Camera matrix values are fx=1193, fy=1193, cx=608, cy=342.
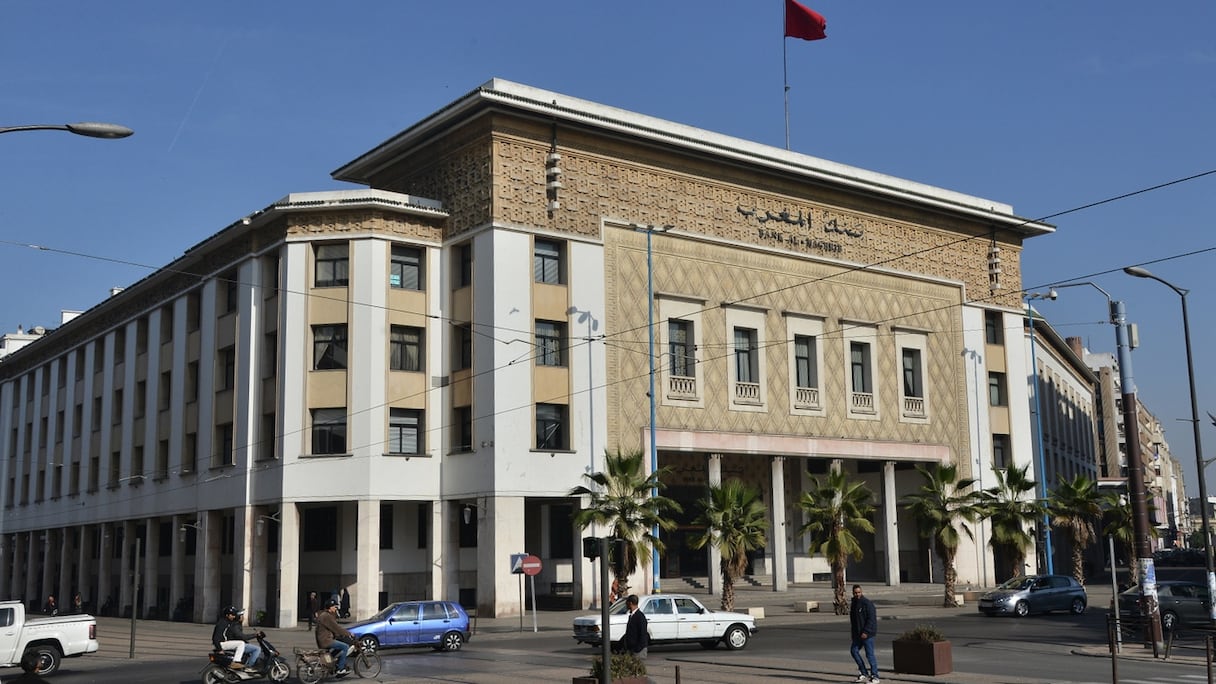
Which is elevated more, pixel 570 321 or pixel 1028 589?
pixel 570 321

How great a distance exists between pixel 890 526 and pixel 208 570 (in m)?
30.1

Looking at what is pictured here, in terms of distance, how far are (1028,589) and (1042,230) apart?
27.2m

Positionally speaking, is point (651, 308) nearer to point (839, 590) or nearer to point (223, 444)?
point (839, 590)

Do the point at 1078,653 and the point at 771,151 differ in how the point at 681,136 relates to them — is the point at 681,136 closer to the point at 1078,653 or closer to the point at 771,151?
the point at 771,151

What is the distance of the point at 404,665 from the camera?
1072 inches

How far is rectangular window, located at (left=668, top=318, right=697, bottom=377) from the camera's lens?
1919 inches

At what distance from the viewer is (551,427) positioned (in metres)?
45.2

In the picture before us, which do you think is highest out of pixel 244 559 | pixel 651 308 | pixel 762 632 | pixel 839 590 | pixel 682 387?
pixel 651 308

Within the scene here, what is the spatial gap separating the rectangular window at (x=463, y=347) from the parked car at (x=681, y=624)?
56.5 ft

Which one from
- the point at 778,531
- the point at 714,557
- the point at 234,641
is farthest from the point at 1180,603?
the point at 234,641

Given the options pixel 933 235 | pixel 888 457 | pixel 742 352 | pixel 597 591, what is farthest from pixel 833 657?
pixel 933 235

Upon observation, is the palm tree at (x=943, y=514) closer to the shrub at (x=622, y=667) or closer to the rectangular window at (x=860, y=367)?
the rectangular window at (x=860, y=367)

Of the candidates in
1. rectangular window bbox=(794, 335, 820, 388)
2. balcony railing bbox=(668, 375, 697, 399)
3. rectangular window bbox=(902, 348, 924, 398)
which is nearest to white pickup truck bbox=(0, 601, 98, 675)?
balcony railing bbox=(668, 375, 697, 399)

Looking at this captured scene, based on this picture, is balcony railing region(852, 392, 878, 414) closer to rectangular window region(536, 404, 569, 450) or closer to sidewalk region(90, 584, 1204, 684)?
sidewalk region(90, 584, 1204, 684)
